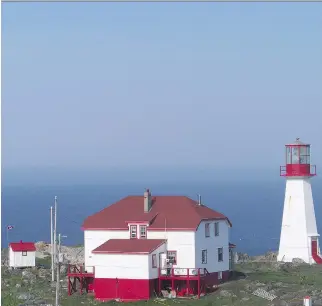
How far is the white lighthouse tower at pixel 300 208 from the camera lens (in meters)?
48.0

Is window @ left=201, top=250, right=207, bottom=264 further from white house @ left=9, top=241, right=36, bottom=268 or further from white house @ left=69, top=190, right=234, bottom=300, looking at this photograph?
white house @ left=9, top=241, right=36, bottom=268

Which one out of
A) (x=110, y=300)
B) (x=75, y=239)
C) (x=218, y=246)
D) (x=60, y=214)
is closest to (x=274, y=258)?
(x=218, y=246)

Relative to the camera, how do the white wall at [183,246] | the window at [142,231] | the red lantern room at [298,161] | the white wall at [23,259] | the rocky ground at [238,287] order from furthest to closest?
the red lantern room at [298,161] < the white wall at [23,259] < the window at [142,231] < the white wall at [183,246] < the rocky ground at [238,287]

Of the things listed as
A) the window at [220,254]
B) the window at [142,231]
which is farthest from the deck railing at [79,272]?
the window at [220,254]

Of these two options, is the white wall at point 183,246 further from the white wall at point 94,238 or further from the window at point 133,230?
the white wall at point 94,238

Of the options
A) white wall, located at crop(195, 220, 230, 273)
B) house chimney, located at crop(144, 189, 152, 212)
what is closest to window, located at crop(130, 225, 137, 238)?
house chimney, located at crop(144, 189, 152, 212)

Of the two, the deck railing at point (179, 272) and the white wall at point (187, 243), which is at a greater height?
the white wall at point (187, 243)

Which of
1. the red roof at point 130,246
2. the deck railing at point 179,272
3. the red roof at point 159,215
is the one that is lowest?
the deck railing at point 179,272

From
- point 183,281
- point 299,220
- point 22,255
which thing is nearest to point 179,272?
point 183,281

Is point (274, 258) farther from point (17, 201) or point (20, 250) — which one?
point (17, 201)

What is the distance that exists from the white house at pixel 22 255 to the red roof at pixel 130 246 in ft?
21.1

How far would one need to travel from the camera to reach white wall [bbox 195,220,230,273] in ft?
133

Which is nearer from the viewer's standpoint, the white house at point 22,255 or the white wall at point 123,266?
the white wall at point 123,266

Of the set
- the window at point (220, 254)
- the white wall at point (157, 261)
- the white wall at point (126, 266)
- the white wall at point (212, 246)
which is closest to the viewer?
the white wall at point (126, 266)
